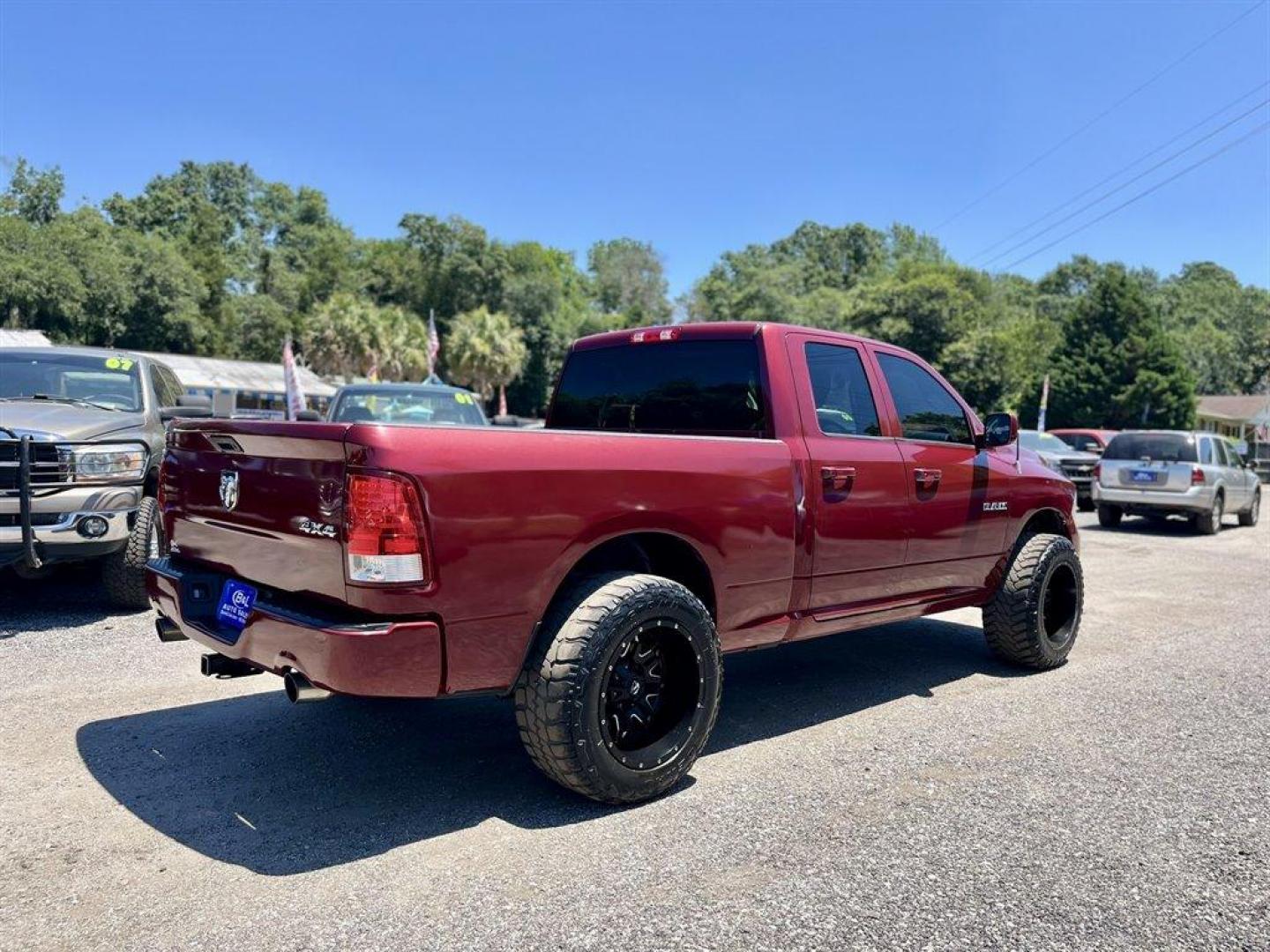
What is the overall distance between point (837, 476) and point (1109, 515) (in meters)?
13.2

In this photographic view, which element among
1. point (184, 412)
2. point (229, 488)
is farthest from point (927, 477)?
point (184, 412)

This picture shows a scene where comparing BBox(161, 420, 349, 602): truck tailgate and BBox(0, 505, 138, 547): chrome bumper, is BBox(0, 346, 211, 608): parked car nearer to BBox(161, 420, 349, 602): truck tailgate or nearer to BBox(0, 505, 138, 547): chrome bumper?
BBox(0, 505, 138, 547): chrome bumper

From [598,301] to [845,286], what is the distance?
32.4m

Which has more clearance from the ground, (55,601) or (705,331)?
(705,331)

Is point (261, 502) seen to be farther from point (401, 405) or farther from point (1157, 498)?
point (1157, 498)

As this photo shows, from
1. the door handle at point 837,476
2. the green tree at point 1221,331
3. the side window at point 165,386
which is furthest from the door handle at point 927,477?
the green tree at point 1221,331

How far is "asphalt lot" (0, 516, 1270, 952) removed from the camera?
2.62 metres

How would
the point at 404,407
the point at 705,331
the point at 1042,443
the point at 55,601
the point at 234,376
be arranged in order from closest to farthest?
the point at 705,331
the point at 55,601
the point at 404,407
the point at 1042,443
the point at 234,376

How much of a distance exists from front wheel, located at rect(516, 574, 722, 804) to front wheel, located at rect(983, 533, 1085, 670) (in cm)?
262

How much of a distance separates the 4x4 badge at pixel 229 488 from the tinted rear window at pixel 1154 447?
15.0m

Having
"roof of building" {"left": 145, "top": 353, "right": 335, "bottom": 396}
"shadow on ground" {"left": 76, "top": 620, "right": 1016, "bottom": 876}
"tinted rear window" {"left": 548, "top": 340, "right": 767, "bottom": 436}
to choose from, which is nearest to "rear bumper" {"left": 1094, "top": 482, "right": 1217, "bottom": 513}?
"shadow on ground" {"left": 76, "top": 620, "right": 1016, "bottom": 876}

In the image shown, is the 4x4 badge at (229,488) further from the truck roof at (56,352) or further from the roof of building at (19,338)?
the roof of building at (19,338)

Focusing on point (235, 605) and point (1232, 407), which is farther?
point (1232, 407)

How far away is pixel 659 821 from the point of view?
3318 mm
